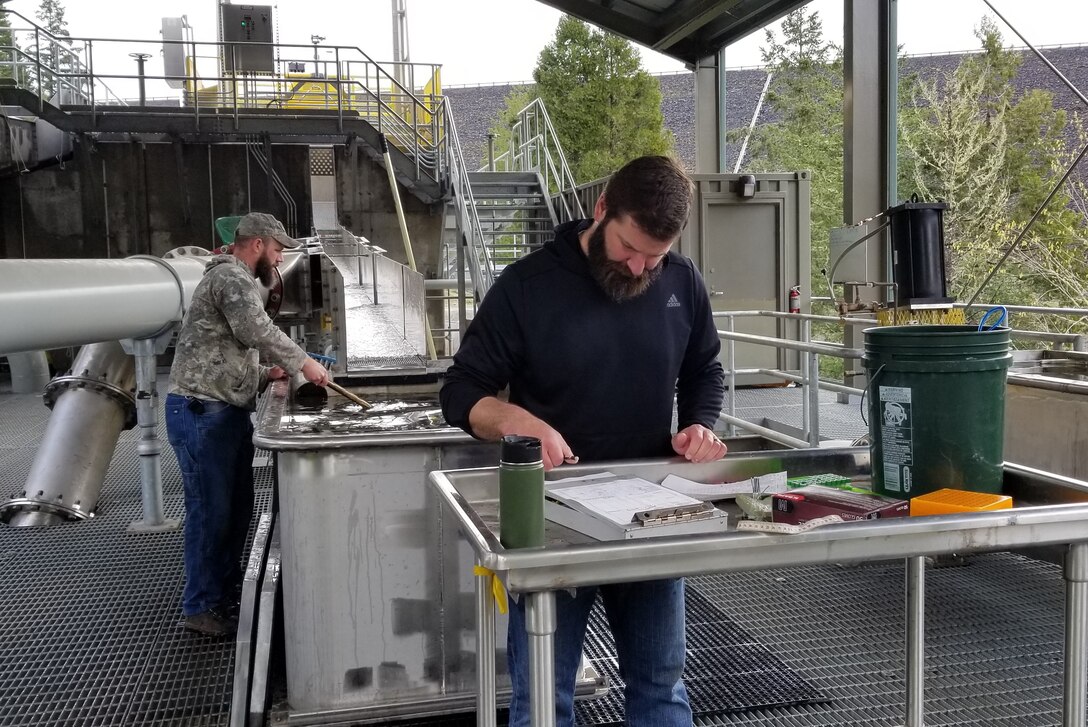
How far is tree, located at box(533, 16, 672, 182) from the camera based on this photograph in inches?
983

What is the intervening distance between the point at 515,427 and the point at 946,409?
2.93 ft

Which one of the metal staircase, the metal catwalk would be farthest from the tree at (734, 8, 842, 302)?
the metal catwalk

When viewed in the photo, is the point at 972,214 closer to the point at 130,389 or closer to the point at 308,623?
the point at 130,389

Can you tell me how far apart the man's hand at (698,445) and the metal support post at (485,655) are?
2.04 ft

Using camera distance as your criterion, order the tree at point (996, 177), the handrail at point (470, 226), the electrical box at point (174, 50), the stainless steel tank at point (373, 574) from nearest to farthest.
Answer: the stainless steel tank at point (373, 574) → the handrail at point (470, 226) → the tree at point (996, 177) → the electrical box at point (174, 50)

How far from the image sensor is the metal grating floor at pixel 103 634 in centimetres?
331

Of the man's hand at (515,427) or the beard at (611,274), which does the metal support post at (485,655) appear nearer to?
the man's hand at (515,427)

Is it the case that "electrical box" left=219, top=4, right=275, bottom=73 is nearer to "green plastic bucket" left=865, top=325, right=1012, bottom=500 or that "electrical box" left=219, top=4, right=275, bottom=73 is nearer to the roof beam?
the roof beam

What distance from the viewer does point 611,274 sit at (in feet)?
7.29

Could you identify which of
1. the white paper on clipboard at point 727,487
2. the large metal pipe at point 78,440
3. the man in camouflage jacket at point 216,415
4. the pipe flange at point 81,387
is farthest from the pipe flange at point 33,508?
the white paper on clipboard at point 727,487

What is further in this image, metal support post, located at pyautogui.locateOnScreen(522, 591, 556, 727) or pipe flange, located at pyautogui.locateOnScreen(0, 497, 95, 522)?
pipe flange, located at pyautogui.locateOnScreen(0, 497, 95, 522)

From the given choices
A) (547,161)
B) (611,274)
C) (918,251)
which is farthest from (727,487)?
(547,161)

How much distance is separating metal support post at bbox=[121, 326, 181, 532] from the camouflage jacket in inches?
37.5

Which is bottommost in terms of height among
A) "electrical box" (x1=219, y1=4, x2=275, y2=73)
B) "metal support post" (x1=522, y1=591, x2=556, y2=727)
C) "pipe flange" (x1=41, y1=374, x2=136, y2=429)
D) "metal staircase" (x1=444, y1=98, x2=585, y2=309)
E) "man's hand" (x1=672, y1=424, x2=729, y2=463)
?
"metal support post" (x1=522, y1=591, x2=556, y2=727)
